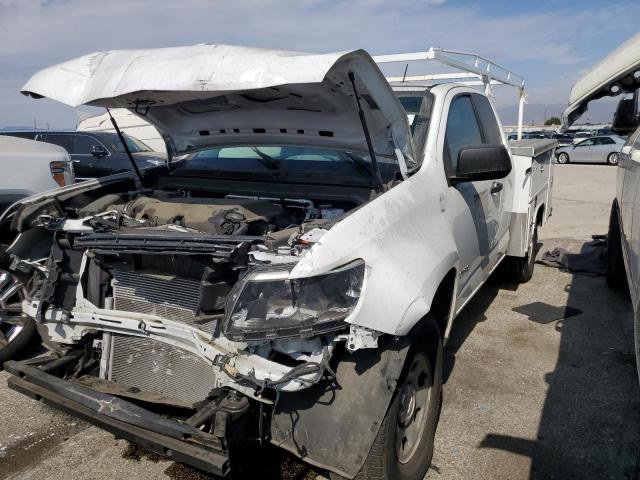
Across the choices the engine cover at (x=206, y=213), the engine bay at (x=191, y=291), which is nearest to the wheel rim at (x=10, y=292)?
the engine bay at (x=191, y=291)

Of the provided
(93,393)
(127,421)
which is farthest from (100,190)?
(127,421)

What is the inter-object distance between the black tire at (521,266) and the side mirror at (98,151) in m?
8.89

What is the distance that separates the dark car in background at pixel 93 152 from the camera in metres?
11.5

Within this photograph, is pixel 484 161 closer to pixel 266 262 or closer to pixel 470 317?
pixel 266 262

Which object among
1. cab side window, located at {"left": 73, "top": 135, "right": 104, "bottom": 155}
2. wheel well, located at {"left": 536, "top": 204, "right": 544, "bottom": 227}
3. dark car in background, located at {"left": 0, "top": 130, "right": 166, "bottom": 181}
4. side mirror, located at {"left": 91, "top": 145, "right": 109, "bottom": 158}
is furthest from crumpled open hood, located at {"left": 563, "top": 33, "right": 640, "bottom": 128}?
cab side window, located at {"left": 73, "top": 135, "right": 104, "bottom": 155}

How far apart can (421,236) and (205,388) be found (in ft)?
4.27

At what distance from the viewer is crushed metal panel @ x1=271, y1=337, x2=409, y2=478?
87.4 inches

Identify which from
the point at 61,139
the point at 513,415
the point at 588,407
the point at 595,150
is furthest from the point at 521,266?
the point at 595,150

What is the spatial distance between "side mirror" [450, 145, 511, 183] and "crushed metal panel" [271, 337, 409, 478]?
1.36 meters

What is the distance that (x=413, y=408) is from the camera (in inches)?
109

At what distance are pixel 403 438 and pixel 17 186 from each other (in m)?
4.05

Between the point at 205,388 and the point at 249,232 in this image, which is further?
the point at 249,232

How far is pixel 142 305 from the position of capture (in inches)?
109

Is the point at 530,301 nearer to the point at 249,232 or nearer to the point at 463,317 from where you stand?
the point at 463,317
